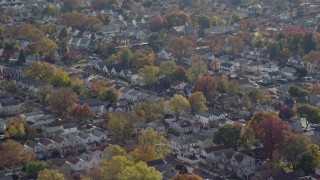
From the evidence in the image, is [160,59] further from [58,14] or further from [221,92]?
[58,14]

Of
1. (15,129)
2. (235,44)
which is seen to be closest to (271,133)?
(15,129)

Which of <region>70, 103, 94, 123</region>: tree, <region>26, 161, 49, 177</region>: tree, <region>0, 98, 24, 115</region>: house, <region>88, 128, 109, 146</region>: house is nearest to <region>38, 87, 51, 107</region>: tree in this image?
<region>0, 98, 24, 115</region>: house

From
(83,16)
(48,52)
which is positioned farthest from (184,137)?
(83,16)

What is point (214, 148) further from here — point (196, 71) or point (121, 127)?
point (196, 71)

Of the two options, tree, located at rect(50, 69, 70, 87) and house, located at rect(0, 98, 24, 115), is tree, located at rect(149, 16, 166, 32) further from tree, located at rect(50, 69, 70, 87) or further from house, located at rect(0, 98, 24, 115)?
house, located at rect(0, 98, 24, 115)

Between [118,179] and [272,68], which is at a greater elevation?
[118,179]
